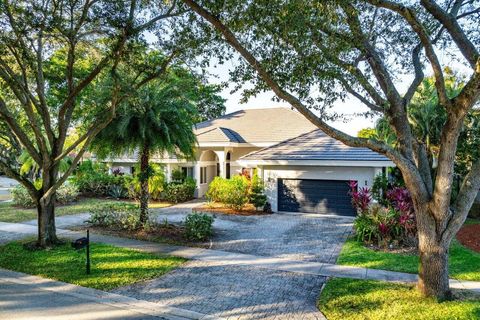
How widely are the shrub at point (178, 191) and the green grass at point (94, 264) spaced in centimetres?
981

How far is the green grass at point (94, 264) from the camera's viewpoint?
760 centimetres

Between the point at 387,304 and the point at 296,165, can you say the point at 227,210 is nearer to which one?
the point at 296,165

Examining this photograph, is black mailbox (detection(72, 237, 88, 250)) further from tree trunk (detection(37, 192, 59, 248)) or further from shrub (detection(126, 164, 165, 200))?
shrub (detection(126, 164, 165, 200))

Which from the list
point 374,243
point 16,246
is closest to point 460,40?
point 374,243

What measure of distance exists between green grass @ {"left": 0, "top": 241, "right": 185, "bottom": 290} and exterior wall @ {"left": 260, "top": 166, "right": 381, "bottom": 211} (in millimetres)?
8840

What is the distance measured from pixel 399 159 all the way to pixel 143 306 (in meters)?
5.59

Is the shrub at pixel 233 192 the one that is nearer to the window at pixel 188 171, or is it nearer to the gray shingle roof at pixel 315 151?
the gray shingle roof at pixel 315 151

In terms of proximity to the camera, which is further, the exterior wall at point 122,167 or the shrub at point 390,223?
the exterior wall at point 122,167

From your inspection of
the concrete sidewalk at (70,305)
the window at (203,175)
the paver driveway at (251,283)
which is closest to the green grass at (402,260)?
the paver driveway at (251,283)

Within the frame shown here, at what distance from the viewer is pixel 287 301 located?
6.54m

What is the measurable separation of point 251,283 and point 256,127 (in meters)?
16.7

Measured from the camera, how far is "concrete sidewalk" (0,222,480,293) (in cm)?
775

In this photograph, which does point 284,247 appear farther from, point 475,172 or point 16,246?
point 16,246

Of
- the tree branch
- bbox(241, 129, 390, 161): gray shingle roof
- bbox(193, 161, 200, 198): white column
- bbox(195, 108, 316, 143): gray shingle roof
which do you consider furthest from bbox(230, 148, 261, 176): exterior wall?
the tree branch
